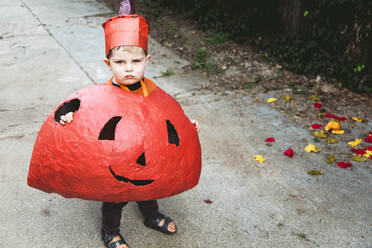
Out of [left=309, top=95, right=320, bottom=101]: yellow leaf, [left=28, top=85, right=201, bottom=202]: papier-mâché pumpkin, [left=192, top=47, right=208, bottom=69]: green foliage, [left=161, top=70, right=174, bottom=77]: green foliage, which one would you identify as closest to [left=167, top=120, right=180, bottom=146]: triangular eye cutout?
[left=28, top=85, right=201, bottom=202]: papier-mâché pumpkin

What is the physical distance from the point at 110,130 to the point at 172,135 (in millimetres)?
401

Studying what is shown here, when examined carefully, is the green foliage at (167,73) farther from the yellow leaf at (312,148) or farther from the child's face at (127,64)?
the child's face at (127,64)

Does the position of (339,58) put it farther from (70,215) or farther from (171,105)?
(70,215)

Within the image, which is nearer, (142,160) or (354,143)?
(142,160)

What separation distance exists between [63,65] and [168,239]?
3.94 metres

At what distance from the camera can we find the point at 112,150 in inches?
88.1

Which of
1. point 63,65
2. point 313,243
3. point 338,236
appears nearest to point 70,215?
point 313,243

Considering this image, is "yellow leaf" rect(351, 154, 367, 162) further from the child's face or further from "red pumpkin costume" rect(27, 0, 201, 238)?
the child's face

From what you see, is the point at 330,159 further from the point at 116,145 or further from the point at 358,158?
the point at 116,145

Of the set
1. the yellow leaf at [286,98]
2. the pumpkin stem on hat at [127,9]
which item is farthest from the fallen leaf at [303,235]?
the yellow leaf at [286,98]

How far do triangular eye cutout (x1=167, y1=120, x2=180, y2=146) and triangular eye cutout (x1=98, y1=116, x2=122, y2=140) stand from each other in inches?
13.4

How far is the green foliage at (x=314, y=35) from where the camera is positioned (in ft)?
18.0

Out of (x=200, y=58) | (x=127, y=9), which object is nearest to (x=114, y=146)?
(x=127, y=9)

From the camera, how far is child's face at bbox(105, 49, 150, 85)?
2.33 metres
